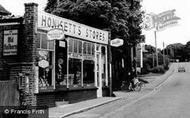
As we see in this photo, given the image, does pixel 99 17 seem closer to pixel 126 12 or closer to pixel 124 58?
pixel 126 12

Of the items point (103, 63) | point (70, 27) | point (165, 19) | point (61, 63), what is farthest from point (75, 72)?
point (165, 19)

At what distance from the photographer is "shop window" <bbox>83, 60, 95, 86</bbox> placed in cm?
2038

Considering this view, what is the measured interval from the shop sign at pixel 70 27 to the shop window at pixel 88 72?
4.90ft

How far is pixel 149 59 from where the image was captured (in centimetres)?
9394

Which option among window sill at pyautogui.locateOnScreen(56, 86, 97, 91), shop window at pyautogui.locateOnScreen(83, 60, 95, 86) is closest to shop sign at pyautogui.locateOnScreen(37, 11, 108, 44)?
shop window at pyautogui.locateOnScreen(83, 60, 95, 86)

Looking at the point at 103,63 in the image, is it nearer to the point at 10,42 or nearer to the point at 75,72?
the point at 75,72

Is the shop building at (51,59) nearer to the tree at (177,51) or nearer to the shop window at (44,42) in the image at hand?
the shop window at (44,42)

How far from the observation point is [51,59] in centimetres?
1673

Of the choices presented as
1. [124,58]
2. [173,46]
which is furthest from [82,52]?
[173,46]

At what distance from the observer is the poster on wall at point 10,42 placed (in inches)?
612

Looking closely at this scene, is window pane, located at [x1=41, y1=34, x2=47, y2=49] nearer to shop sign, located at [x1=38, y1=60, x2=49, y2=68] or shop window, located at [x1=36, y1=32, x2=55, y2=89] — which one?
shop window, located at [x1=36, y1=32, x2=55, y2=89]

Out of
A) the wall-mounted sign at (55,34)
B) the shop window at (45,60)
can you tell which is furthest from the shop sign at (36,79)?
the wall-mounted sign at (55,34)

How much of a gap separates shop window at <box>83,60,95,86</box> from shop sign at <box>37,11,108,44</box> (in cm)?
149

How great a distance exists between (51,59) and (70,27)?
8.51 ft
